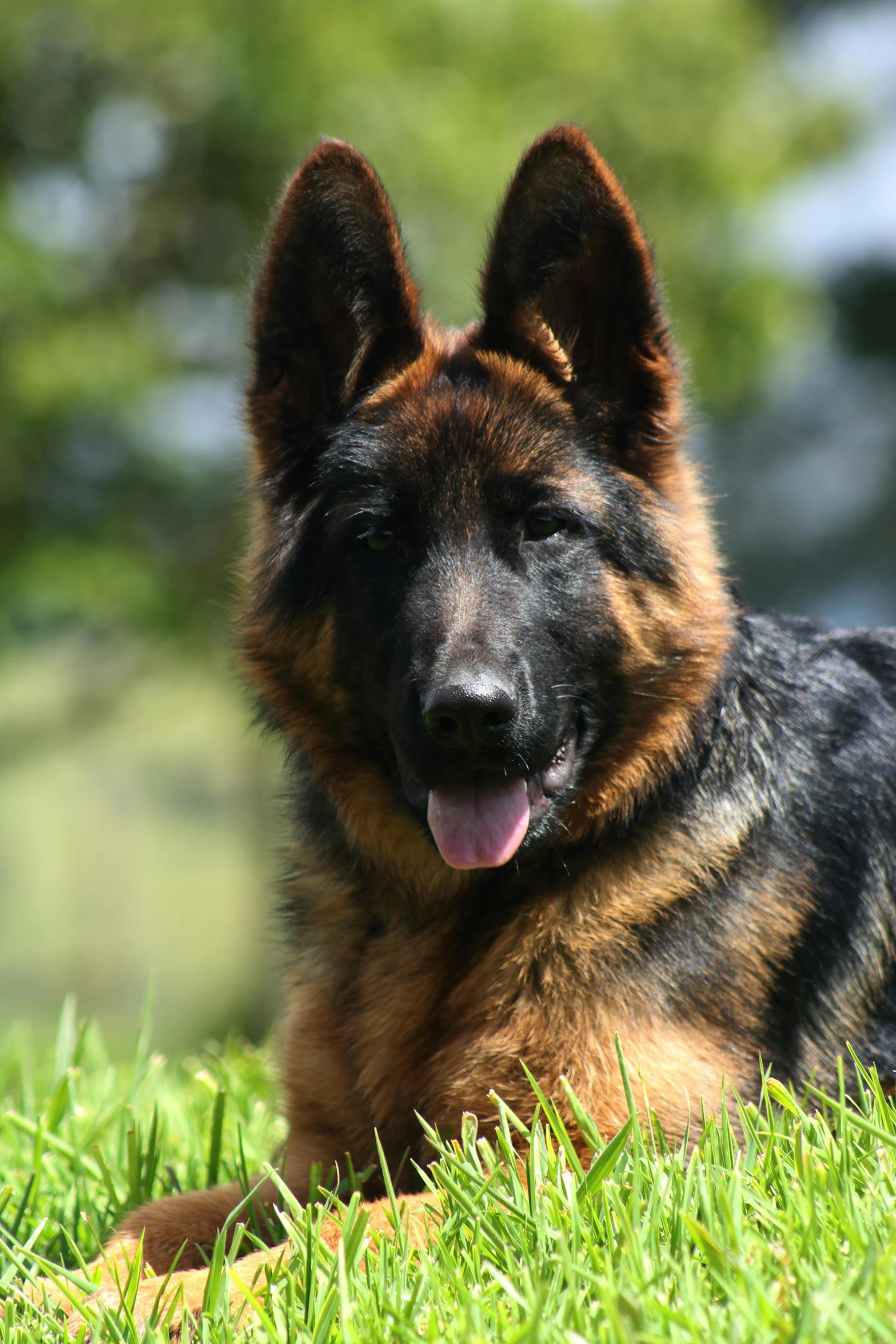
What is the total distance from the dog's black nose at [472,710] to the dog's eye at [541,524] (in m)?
0.54

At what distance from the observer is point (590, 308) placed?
367 cm

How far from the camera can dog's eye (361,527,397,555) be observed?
11.6ft

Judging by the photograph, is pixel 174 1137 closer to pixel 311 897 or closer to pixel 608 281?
pixel 311 897

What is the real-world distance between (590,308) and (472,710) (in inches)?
52.8

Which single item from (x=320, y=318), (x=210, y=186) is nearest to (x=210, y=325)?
(x=210, y=186)

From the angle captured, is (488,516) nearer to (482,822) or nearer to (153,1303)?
(482,822)

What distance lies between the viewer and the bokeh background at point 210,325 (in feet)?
43.8

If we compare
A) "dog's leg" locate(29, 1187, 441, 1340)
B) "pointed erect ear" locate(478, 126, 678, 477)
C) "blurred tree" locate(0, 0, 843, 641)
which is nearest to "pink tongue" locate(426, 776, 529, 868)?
"dog's leg" locate(29, 1187, 441, 1340)

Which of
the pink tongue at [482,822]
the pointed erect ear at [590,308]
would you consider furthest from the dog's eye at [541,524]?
the pink tongue at [482,822]

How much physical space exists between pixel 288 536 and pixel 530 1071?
169 cm

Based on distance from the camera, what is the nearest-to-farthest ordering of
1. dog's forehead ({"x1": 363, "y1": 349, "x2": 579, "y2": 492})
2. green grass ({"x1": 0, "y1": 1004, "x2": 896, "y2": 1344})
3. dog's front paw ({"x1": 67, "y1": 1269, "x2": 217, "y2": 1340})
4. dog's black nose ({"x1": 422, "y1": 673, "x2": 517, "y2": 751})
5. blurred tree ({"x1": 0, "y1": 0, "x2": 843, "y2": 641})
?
1. green grass ({"x1": 0, "y1": 1004, "x2": 896, "y2": 1344})
2. dog's front paw ({"x1": 67, "y1": 1269, "x2": 217, "y2": 1340})
3. dog's black nose ({"x1": 422, "y1": 673, "x2": 517, "y2": 751})
4. dog's forehead ({"x1": 363, "y1": 349, "x2": 579, "y2": 492})
5. blurred tree ({"x1": 0, "y1": 0, "x2": 843, "y2": 641})

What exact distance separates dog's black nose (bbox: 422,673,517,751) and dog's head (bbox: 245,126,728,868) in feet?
0.09

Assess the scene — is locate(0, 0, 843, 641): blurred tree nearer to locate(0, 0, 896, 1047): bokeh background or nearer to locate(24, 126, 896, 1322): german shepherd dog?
locate(0, 0, 896, 1047): bokeh background

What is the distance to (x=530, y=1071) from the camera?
3.11 metres
